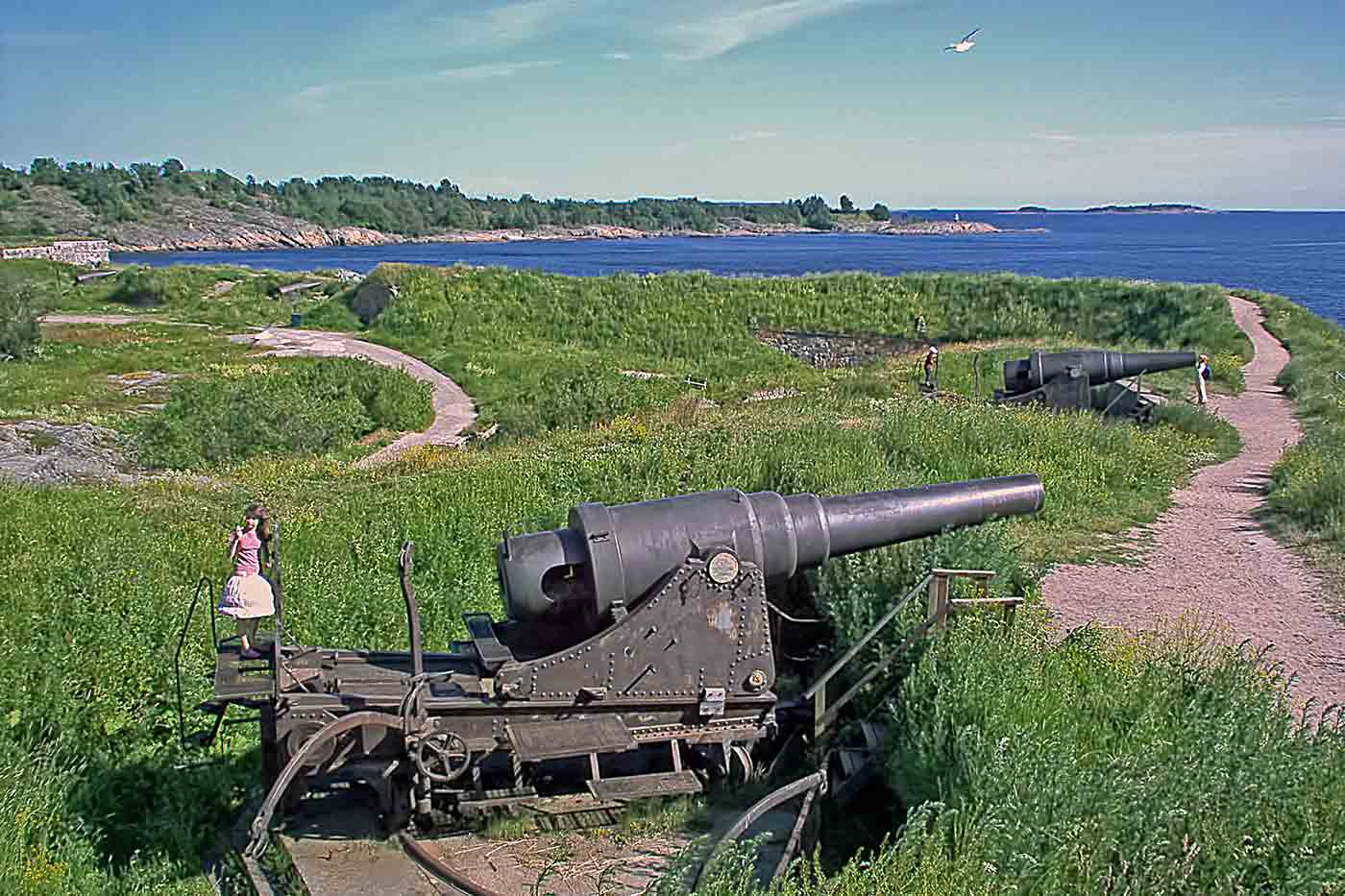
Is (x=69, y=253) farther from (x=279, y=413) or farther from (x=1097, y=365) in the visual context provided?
(x=1097, y=365)

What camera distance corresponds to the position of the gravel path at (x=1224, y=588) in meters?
8.23

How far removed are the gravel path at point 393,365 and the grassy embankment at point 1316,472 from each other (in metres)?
12.8

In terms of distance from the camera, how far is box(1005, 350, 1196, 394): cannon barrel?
17062 millimetres

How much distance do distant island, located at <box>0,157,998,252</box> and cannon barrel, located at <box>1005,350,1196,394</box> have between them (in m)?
88.6

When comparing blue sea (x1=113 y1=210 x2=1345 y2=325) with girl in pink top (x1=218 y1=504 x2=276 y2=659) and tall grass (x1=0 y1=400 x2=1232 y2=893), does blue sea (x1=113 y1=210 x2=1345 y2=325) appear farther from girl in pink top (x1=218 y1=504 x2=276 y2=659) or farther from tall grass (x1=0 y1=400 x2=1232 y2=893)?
girl in pink top (x1=218 y1=504 x2=276 y2=659)

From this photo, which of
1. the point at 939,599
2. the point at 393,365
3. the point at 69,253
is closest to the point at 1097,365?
the point at 939,599

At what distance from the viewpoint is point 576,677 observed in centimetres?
548

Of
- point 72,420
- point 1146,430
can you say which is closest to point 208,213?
point 72,420

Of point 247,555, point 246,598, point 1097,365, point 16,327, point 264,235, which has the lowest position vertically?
point 16,327

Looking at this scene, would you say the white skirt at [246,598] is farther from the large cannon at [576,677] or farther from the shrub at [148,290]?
the shrub at [148,290]

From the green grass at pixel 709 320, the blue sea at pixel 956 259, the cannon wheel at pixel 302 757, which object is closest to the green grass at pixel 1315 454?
the green grass at pixel 709 320

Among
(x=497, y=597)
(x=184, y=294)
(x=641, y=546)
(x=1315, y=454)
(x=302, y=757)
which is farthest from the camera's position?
Result: (x=184, y=294)

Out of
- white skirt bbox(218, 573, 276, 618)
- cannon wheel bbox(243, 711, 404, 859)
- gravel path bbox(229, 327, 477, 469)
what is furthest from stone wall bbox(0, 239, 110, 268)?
cannon wheel bbox(243, 711, 404, 859)

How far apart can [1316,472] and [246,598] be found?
11581mm
